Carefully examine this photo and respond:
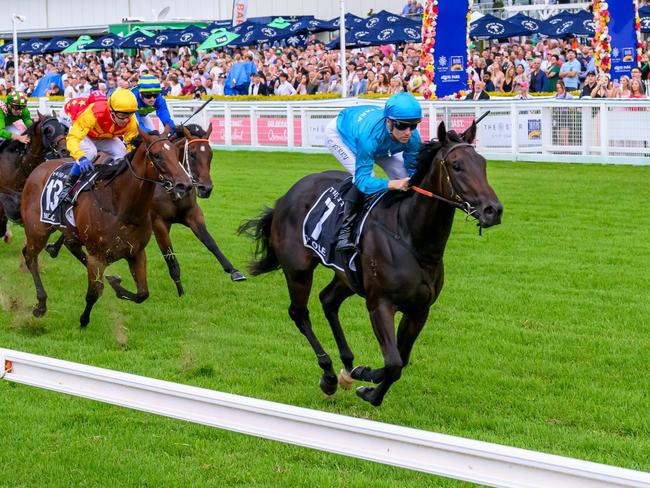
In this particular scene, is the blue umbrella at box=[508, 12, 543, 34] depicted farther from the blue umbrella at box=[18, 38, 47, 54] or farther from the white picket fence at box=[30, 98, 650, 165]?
the blue umbrella at box=[18, 38, 47, 54]

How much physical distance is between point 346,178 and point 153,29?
33555 millimetres

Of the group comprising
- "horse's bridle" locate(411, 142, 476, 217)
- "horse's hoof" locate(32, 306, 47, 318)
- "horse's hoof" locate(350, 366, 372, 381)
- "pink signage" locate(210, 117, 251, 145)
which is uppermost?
"horse's bridle" locate(411, 142, 476, 217)

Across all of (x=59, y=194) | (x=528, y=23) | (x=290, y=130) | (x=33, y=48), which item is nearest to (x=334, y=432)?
(x=59, y=194)

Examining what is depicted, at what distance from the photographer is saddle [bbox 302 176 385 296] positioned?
5.85m

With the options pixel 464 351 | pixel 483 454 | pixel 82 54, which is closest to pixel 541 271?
pixel 464 351

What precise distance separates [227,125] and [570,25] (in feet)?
28.7

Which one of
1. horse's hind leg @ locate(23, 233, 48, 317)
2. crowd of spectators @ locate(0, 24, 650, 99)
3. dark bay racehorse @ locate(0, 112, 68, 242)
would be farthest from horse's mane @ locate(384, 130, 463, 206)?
crowd of spectators @ locate(0, 24, 650, 99)

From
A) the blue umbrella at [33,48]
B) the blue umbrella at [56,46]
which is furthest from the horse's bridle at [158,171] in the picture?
the blue umbrella at [33,48]

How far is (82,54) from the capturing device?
4125 cm

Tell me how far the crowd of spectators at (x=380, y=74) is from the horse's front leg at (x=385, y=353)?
10411mm

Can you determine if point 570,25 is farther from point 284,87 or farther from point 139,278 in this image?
point 139,278

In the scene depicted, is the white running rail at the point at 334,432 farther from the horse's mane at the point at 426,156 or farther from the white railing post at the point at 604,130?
the white railing post at the point at 604,130

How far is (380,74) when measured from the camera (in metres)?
21.5

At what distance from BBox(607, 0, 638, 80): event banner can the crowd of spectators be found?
15.8 inches
